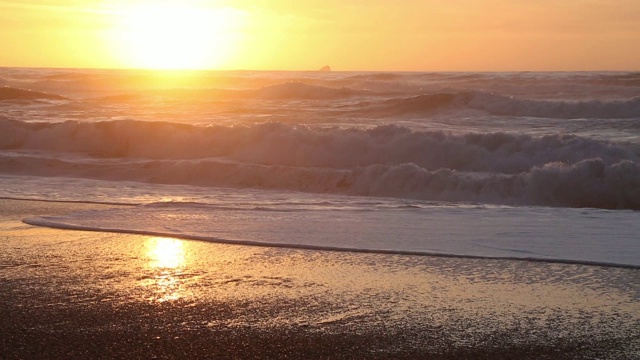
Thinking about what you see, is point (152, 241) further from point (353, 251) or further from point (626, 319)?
point (626, 319)

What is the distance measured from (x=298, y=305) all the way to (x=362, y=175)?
767 cm

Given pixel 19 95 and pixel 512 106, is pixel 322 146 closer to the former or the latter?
pixel 512 106

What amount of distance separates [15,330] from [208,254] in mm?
2298

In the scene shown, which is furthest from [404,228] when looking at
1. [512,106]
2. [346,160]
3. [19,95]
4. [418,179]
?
[19,95]

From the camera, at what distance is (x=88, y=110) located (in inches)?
1114

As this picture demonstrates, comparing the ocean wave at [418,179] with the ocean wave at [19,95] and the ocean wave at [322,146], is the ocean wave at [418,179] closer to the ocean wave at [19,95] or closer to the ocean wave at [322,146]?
the ocean wave at [322,146]

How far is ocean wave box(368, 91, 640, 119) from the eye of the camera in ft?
76.1

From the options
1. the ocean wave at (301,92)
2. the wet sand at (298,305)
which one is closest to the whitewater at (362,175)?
the wet sand at (298,305)

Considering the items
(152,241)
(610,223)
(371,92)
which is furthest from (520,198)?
(371,92)

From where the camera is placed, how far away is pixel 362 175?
1251 cm

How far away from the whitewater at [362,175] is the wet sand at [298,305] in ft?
2.11

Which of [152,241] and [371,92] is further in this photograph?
[371,92]

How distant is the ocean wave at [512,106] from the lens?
23.2m

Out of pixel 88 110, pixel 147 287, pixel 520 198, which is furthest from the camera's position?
A: pixel 88 110
